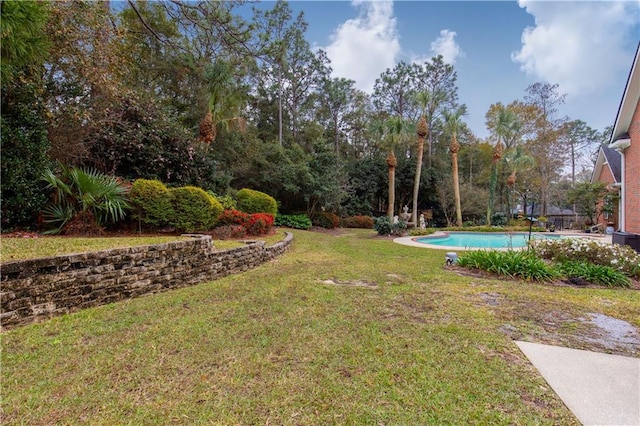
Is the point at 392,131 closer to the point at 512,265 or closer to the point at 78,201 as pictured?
the point at 512,265

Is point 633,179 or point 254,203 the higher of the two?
point 633,179

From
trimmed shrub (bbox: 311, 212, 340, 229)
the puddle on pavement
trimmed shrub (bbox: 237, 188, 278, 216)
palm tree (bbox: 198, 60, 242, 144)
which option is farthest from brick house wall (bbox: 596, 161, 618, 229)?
palm tree (bbox: 198, 60, 242, 144)

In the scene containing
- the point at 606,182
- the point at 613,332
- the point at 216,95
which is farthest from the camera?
the point at 606,182

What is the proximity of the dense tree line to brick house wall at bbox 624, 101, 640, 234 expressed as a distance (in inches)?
447

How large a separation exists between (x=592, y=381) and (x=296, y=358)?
250 cm

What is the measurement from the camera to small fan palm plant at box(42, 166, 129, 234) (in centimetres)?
637

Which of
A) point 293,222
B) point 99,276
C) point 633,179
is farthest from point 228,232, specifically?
point 633,179

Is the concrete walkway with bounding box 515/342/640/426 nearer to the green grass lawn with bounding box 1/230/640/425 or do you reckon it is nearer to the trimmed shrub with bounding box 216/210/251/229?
the green grass lawn with bounding box 1/230/640/425

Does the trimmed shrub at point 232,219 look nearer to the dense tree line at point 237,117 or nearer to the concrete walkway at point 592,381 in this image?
the dense tree line at point 237,117

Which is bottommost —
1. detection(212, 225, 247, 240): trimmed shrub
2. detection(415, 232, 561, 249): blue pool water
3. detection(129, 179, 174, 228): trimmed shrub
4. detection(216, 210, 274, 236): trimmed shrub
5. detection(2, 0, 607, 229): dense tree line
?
detection(415, 232, 561, 249): blue pool water

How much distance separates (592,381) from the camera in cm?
242

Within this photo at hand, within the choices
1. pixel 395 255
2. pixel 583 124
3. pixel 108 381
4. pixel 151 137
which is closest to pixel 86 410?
pixel 108 381

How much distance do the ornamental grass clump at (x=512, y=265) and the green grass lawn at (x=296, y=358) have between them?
109cm

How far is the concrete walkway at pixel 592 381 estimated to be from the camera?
2035 millimetres
